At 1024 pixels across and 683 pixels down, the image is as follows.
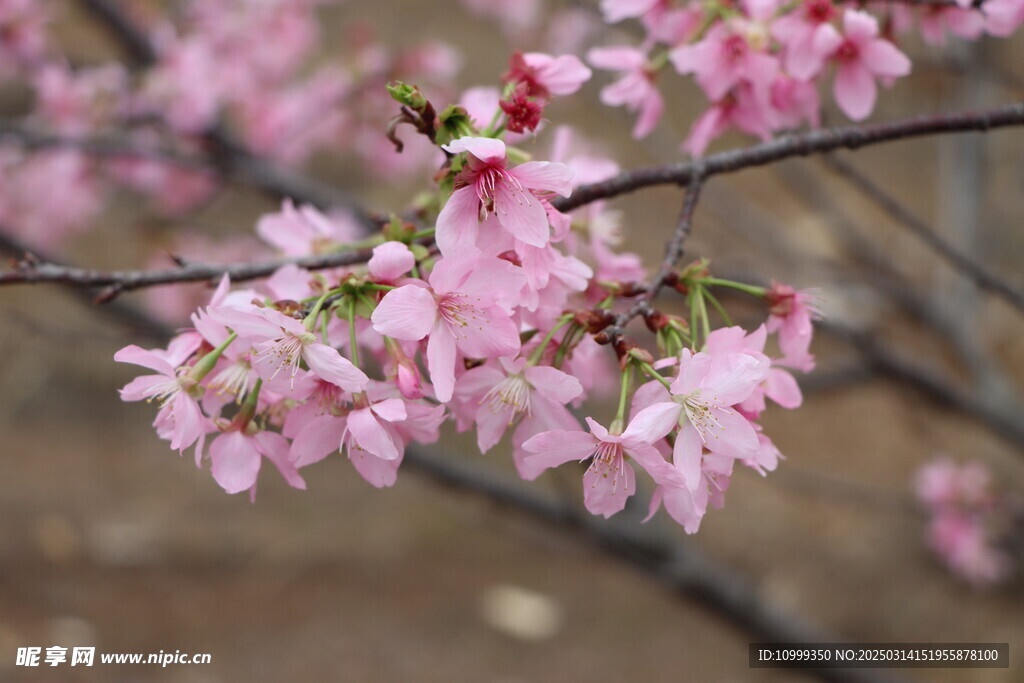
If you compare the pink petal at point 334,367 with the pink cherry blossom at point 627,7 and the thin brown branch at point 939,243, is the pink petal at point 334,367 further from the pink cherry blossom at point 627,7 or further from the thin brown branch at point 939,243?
the thin brown branch at point 939,243

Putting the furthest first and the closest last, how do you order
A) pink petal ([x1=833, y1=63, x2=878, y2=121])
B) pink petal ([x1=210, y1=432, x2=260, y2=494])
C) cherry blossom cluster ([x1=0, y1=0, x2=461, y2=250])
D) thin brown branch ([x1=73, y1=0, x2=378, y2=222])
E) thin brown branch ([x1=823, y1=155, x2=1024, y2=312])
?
cherry blossom cluster ([x1=0, y1=0, x2=461, y2=250])
thin brown branch ([x1=73, y1=0, x2=378, y2=222])
thin brown branch ([x1=823, y1=155, x2=1024, y2=312])
pink petal ([x1=833, y1=63, x2=878, y2=121])
pink petal ([x1=210, y1=432, x2=260, y2=494])

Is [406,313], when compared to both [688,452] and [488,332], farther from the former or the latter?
[688,452]

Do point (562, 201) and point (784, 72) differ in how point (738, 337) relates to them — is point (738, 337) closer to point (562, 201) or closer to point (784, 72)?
point (562, 201)

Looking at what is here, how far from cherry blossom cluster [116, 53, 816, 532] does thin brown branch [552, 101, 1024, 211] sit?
145 mm

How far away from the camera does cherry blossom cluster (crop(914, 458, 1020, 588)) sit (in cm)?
239

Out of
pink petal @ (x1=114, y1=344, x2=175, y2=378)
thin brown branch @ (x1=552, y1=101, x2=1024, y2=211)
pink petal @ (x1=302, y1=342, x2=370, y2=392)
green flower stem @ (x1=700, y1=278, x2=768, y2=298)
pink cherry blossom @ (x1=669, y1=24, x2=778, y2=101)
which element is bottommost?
pink petal @ (x1=302, y1=342, x2=370, y2=392)

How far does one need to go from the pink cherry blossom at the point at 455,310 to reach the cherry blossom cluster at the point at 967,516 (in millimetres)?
2282

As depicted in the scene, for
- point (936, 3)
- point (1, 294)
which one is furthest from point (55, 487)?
point (936, 3)

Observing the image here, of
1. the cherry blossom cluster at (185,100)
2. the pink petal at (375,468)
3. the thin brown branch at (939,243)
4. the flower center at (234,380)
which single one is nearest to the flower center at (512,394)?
the pink petal at (375,468)

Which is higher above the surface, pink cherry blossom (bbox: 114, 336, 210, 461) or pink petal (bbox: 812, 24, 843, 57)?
pink petal (bbox: 812, 24, 843, 57)

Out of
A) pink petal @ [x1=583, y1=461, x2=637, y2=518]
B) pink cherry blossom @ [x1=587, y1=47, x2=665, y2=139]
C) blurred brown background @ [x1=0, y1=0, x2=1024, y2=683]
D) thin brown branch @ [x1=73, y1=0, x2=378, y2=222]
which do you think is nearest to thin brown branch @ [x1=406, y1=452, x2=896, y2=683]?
blurred brown background @ [x1=0, y1=0, x2=1024, y2=683]

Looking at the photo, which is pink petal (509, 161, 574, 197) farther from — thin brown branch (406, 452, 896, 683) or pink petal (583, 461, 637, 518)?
thin brown branch (406, 452, 896, 683)

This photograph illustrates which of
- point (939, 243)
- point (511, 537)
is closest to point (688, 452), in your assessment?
point (939, 243)

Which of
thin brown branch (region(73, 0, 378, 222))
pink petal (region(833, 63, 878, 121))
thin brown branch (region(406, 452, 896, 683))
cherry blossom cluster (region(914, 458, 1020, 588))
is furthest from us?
cherry blossom cluster (region(914, 458, 1020, 588))
